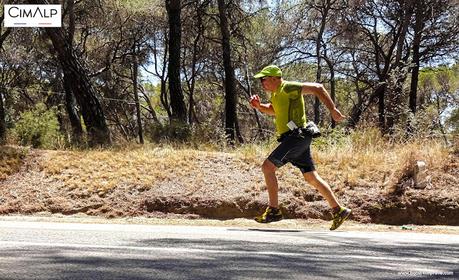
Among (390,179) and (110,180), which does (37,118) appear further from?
(390,179)

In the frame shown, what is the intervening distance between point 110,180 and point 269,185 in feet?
11.2

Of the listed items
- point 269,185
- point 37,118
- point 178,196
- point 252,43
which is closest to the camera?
point 269,185

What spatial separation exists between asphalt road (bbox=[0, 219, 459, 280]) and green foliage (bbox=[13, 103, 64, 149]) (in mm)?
5479

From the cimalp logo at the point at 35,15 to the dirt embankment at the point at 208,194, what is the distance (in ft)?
15.7

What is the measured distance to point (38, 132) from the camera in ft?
37.9

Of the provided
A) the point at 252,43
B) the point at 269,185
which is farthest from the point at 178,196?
the point at 252,43

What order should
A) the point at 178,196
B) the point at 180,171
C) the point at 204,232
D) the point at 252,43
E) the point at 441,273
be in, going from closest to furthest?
1. the point at 441,273
2. the point at 204,232
3. the point at 178,196
4. the point at 180,171
5. the point at 252,43

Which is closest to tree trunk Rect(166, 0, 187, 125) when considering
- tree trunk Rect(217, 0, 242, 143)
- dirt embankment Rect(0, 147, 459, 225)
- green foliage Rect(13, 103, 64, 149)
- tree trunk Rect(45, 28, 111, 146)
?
tree trunk Rect(217, 0, 242, 143)

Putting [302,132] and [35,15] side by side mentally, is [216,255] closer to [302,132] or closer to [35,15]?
[302,132]

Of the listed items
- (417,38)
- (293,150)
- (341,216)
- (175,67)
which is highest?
(417,38)

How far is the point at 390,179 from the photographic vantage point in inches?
344

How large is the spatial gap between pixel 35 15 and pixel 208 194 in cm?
786

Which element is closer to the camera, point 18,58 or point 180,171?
point 180,171

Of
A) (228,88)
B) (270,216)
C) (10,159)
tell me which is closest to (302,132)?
(270,216)
